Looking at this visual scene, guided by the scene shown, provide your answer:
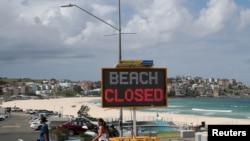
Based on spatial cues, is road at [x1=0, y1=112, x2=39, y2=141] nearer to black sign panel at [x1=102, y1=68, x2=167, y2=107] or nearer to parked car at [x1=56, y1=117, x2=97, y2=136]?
parked car at [x1=56, y1=117, x2=97, y2=136]

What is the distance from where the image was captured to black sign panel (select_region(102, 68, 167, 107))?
631 inches

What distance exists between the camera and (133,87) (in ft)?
52.6

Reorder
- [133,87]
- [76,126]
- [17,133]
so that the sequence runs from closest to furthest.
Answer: [133,87], [76,126], [17,133]

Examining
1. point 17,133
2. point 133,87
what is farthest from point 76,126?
point 133,87

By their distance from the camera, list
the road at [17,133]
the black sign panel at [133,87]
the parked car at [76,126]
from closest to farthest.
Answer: the black sign panel at [133,87] → the road at [17,133] → the parked car at [76,126]

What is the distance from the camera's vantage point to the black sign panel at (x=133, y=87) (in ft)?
52.5

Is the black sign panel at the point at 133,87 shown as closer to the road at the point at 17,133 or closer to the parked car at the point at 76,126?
the road at the point at 17,133

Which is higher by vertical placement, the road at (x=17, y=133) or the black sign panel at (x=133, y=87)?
the black sign panel at (x=133, y=87)

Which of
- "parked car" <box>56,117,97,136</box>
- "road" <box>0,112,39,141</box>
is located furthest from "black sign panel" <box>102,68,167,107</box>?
"parked car" <box>56,117,97,136</box>

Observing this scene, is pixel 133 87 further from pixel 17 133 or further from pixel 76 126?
pixel 17 133

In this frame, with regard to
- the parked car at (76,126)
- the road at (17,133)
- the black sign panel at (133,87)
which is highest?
the black sign panel at (133,87)

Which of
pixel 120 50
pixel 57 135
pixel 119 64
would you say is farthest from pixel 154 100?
pixel 57 135

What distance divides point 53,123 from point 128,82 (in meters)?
30.9

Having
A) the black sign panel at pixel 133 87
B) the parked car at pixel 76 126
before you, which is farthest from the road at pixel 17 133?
the black sign panel at pixel 133 87
